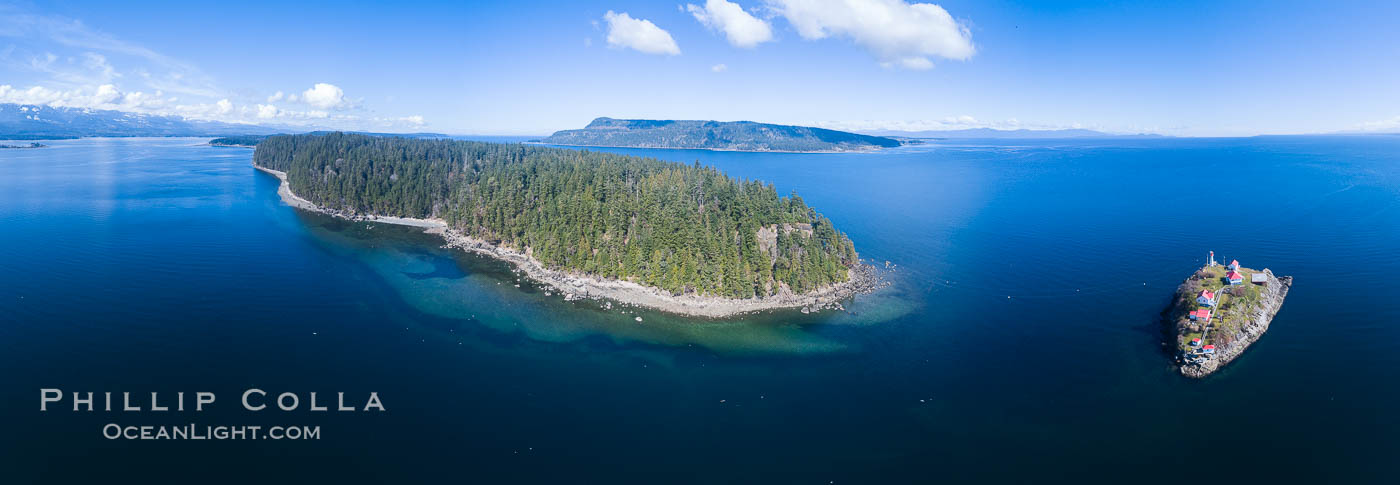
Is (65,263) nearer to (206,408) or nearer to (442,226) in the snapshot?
(442,226)

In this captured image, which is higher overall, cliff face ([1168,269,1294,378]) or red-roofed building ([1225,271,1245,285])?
red-roofed building ([1225,271,1245,285])

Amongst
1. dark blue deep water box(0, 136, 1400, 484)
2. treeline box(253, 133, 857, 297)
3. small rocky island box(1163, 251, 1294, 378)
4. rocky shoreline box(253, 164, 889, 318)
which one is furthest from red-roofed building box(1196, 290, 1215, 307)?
treeline box(253, 133, 857, 297)

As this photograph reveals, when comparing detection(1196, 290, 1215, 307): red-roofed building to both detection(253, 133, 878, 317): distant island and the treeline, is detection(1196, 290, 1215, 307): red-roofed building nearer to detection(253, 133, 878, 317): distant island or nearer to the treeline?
detection(253, 133, 878, 317): distant island

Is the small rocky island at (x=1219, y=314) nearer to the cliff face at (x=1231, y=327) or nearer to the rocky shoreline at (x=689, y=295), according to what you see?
the cliff face at (x=1231, y=327)

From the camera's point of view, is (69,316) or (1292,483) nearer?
(1292,483)

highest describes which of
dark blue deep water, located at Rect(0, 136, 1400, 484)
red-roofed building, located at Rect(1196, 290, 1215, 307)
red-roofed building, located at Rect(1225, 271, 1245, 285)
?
red-roofed building, located at Rect(1225, 271, 1245, 285)

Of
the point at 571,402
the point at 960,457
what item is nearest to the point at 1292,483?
the point at 960,457

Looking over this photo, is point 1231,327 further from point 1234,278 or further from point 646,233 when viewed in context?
point 646,233
